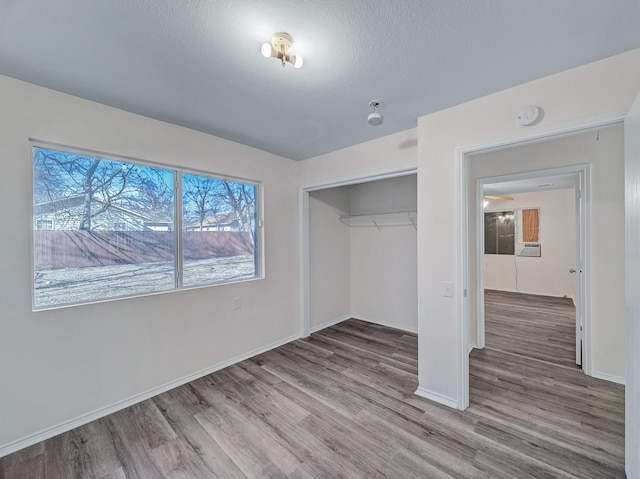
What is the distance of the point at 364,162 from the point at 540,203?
5.69 metres

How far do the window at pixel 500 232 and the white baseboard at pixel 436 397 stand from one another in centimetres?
582

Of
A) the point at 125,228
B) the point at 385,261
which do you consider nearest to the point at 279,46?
the point at 125,228

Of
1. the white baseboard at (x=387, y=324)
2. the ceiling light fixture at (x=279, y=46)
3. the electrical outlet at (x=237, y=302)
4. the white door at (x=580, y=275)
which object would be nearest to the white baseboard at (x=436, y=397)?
the white baseboard at (x=387, y=324)

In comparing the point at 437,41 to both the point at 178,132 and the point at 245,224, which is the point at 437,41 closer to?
the point at 178,132

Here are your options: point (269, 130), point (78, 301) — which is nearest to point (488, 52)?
point (269, 130)

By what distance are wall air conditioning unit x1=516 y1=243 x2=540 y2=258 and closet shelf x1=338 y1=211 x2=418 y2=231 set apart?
→ 432 cm

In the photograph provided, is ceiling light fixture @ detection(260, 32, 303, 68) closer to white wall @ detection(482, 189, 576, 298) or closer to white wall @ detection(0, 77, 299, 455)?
white wall @ detection(0, 77, 299, 455)

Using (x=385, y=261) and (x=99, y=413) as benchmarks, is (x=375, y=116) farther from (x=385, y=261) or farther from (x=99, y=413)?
(x=99, y=413)

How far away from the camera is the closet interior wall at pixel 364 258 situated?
3953 mm

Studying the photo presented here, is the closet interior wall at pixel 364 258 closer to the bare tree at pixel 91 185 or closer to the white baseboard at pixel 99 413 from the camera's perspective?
the white baseboard at pixel 99 413

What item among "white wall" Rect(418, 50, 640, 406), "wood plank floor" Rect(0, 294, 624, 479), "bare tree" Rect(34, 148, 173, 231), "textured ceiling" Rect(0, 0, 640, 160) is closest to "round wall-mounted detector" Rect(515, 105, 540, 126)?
"white wall" Rect(418, 50, 640, 406)

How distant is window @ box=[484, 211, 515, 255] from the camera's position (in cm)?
667

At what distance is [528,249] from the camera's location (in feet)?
21.0

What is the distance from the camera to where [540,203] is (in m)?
6.25
